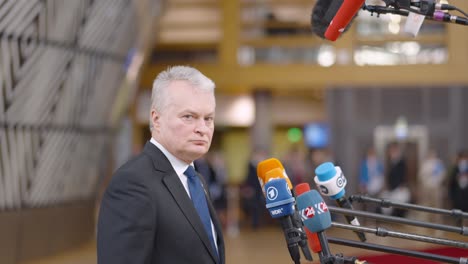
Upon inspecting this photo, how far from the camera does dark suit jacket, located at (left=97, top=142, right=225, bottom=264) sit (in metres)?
3.05

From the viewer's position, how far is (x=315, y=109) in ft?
104

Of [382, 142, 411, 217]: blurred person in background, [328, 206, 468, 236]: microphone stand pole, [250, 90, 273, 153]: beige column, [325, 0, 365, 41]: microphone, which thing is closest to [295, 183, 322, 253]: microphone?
[328, 206, 468, 236]: microphone stand pole

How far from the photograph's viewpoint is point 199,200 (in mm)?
3375

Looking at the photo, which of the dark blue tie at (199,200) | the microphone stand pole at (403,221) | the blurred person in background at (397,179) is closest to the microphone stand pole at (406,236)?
the microphone stand pole at (403,221)

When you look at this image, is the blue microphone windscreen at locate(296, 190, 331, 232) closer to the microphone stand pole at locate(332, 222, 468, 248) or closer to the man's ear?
the microphone stand pole at locate(332, 222, 468, 248)

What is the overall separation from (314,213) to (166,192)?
0.52m

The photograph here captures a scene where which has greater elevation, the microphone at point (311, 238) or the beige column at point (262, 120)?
the microphone at point (311, 238)

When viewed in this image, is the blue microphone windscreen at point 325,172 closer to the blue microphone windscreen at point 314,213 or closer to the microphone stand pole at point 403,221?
the microphone stand pole at point 403,221

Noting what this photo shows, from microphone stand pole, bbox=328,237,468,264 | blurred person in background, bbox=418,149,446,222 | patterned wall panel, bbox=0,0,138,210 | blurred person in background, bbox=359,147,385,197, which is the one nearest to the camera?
microphone stand pole, bbox=328,237,468,264

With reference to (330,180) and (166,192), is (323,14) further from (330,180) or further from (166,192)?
(166,192)

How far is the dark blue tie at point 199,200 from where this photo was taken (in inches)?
131

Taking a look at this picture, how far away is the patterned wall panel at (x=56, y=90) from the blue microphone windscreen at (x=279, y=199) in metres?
8.07

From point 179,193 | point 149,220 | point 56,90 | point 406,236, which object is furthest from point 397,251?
point 56,90

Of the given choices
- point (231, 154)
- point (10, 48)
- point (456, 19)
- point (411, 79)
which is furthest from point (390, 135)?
point (456, 19)
